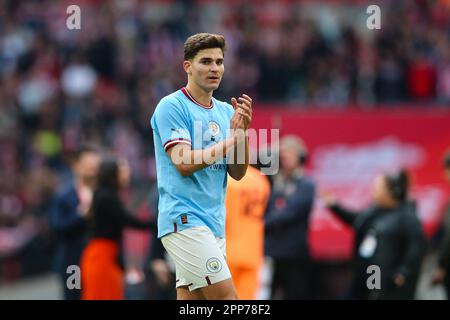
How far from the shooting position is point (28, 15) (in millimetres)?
23109

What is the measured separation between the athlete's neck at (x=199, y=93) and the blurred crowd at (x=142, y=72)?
10669mm

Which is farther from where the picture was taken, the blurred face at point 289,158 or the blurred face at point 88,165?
the blurred face at point 289,158

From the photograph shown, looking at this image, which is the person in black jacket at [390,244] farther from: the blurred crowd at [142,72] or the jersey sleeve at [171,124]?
the blurred crowd at [142,72]

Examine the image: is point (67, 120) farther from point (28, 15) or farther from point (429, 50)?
point (429, 50)

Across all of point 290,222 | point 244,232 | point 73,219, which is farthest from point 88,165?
point 290,222

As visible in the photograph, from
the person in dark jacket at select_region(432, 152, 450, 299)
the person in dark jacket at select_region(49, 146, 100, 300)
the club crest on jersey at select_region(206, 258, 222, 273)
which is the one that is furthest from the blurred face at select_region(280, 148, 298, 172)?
the club crest on jersey at select_region(206, 258, 222, 273)

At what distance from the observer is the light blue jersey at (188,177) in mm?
7000

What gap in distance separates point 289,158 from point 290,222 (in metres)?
0.70

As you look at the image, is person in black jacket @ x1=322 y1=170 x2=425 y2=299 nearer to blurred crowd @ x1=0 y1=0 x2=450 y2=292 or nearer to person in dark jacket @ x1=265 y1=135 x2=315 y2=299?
person in dark jacket @ x1=265 y1=135 x2=315 y2=299

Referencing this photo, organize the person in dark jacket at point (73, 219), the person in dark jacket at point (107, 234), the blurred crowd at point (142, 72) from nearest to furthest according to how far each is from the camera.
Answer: the person in dark jacket at point (107, 234)
the person in dark jacket at point (73, 219)
the blurred crowd at point (142, 72)

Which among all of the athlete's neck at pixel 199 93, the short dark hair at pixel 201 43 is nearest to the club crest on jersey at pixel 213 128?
the athlete's neck at pixel 199 93

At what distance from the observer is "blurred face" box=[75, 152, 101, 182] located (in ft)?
36.7

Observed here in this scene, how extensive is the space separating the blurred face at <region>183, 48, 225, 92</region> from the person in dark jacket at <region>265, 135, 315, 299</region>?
434cm
